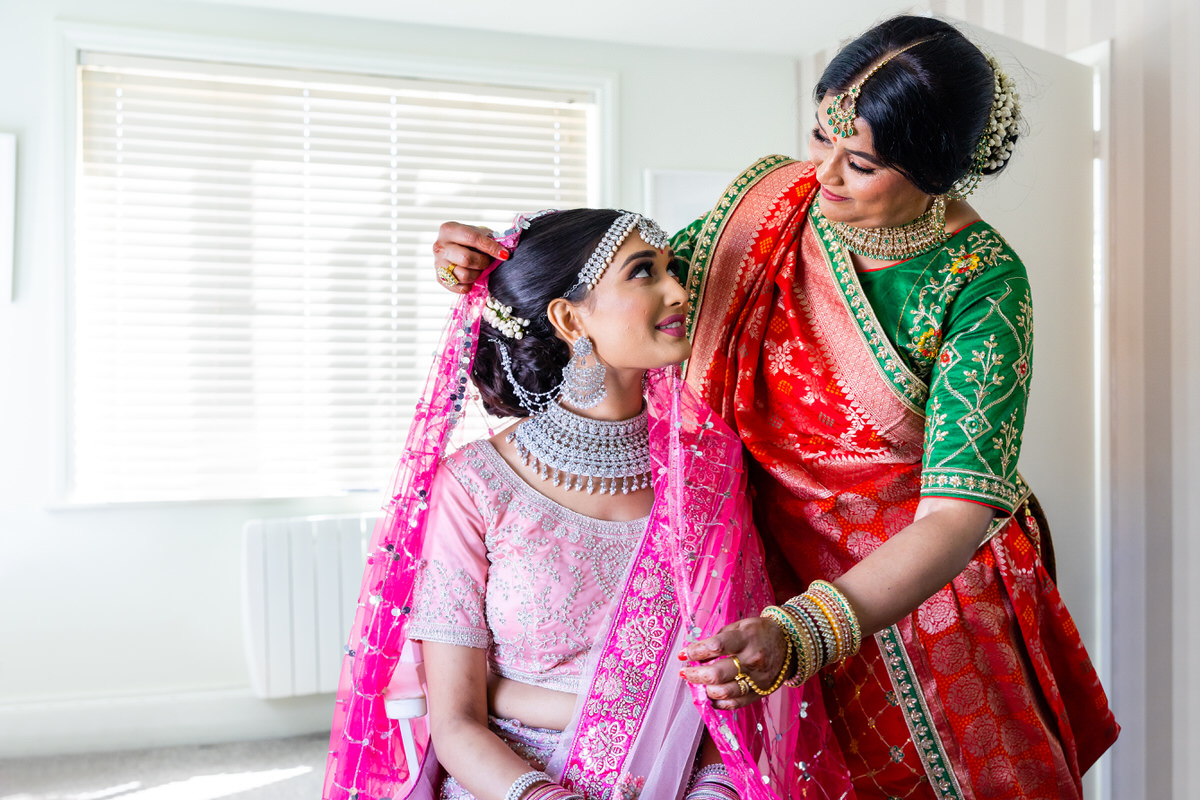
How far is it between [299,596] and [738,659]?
9.34ft

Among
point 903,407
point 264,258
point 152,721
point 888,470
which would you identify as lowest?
point 152,721

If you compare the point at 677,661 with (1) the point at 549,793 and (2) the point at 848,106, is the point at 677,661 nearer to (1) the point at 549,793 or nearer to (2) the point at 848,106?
(1) the point at 549,793

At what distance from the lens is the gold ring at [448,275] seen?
1438 mm

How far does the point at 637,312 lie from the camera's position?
1.43 meters

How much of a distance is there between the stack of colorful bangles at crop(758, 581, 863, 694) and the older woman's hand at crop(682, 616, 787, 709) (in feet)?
0.05

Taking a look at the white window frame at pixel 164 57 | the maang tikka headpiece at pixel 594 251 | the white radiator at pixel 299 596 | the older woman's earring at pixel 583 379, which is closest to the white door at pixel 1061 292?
the maang tikka headpiece at pixel 594 251

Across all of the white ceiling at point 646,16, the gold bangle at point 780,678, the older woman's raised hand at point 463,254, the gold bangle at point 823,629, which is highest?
the white ceiling at point 646,16

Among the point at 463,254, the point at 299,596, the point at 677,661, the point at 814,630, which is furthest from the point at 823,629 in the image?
the point at 299,596

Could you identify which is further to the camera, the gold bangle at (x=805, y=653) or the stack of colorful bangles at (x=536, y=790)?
the stack of colorful bangles at (x=536, y=790)

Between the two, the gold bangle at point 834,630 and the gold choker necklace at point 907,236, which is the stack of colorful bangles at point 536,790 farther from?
the gold choker necklace at point 907,236

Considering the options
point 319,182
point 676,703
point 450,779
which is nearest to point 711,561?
point 676,703

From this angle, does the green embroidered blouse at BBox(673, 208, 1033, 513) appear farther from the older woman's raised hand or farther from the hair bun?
the older woman's raised hand

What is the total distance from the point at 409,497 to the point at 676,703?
1.73 feet

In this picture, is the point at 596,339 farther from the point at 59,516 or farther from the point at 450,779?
the point at 59,516
